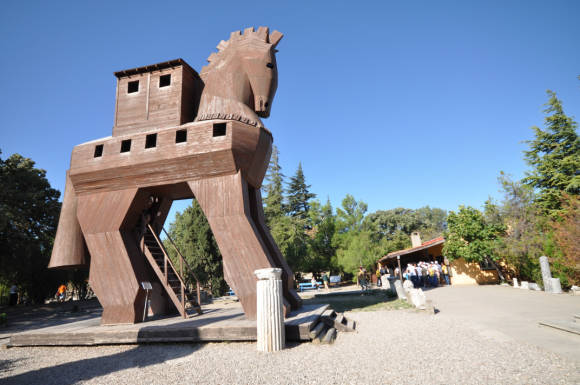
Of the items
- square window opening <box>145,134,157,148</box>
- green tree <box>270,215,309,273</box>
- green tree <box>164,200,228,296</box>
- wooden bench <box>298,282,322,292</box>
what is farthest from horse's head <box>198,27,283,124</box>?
wooden bench <box>298,282,322,292</box>

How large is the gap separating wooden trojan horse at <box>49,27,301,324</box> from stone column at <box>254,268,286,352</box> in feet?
4.88

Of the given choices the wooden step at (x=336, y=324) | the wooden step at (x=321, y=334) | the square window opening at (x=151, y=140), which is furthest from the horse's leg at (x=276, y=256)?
the square window opening at (x=151, y=140)

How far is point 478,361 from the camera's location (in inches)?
209

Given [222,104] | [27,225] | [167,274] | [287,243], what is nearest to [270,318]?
[167,274]

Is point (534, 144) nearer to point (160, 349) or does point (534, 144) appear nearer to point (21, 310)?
point (160, 349)

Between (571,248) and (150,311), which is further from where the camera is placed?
(571,248)

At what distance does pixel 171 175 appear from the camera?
9.20 m

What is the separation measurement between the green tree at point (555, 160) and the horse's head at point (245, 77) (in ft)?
64.8

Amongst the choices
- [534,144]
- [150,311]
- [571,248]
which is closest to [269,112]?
[150,311]

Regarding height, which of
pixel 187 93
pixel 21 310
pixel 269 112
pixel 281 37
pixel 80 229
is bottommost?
pixel 21 310

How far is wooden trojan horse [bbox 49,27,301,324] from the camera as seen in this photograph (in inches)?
339

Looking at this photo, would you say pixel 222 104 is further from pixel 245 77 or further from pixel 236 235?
pixel 236 235

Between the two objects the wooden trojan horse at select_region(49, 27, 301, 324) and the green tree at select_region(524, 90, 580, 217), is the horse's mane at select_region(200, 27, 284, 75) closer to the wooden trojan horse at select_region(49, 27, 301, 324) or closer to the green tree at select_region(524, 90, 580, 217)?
the wooden trojan horse at select_region(49, 27, 301, 324)

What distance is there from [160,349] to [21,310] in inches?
713
